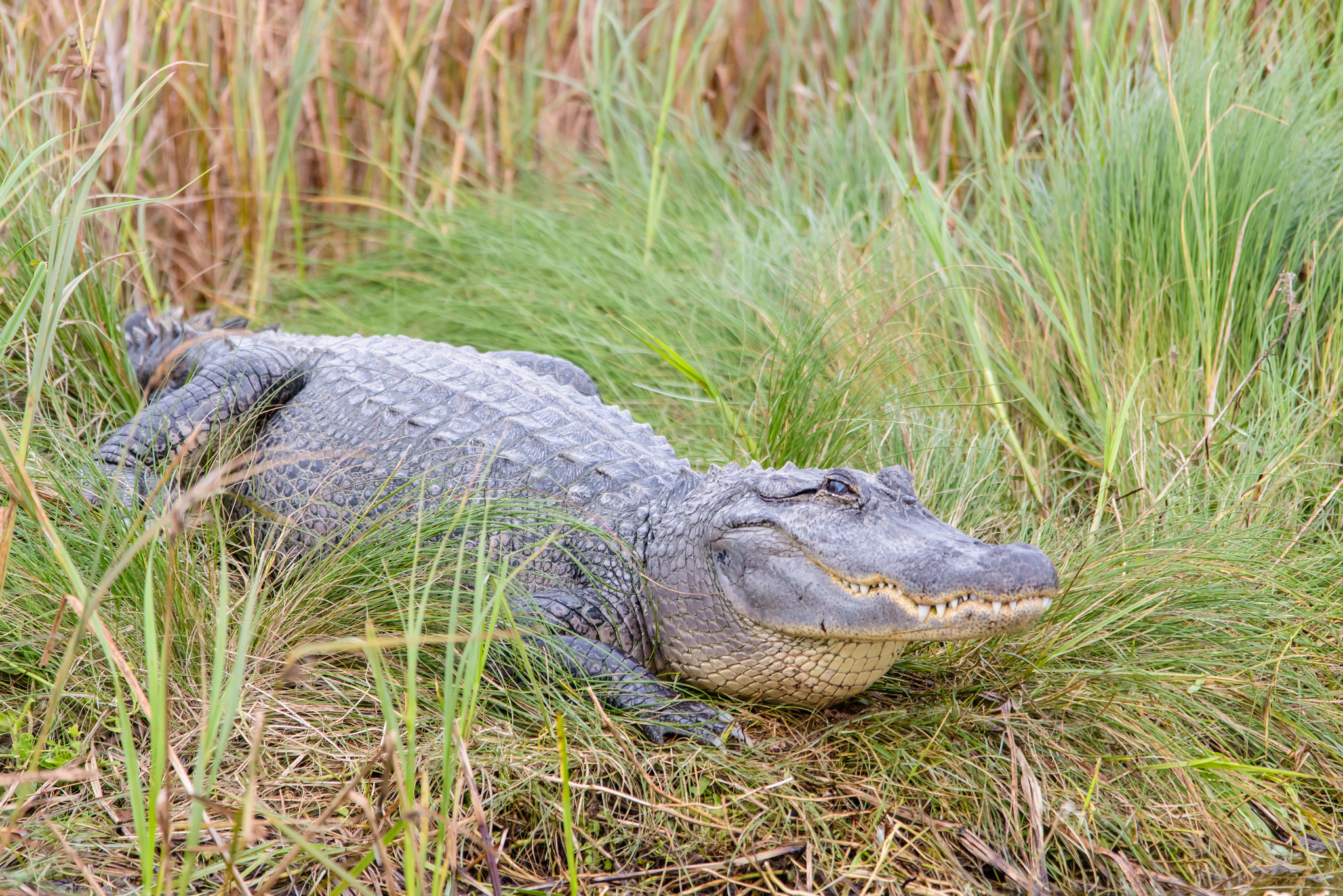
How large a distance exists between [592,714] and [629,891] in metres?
0.43

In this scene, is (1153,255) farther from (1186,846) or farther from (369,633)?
(369,633)

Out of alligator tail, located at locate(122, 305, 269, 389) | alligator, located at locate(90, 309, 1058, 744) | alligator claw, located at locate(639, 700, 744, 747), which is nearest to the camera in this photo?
alligator, located at locate(90, 309, 1058, 744)

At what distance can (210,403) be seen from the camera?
3451 mm

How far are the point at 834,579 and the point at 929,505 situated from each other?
87 centimetres

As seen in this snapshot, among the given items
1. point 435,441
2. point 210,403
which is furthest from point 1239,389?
point 210,403

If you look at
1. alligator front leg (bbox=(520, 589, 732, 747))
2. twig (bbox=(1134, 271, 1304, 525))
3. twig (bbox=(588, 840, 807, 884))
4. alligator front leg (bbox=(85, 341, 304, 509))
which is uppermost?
twig (bbox=(1134, 271, 1304, 525))

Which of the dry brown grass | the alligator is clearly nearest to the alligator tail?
the alligator

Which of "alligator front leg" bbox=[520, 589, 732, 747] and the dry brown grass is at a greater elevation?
the dry brown grass

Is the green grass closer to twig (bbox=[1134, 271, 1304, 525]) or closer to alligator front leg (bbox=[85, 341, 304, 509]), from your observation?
twig (bbox=[1134, 271, 1304, 525])

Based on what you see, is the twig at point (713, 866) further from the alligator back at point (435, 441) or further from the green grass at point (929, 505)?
the alligator back at point (435, 441)

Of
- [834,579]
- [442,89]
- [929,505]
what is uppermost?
[442,89]

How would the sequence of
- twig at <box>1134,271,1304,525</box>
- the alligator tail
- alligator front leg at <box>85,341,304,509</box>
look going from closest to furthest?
1. twig at <box>1134,271,1304,525</box>
2. alligator front leg at <box>85,341,304,509</box>
3. the alligator tail

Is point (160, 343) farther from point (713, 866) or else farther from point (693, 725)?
point (713, 866)

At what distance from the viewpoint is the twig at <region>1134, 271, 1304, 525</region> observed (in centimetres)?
313
